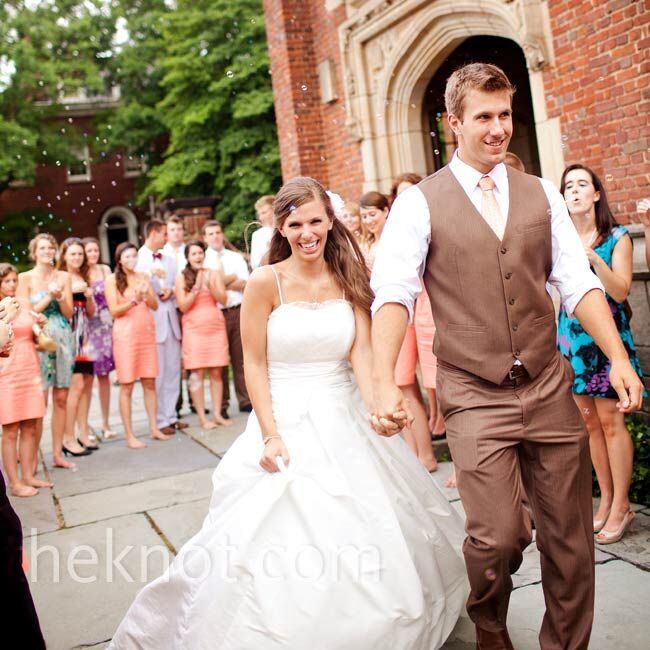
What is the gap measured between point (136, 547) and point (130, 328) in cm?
349

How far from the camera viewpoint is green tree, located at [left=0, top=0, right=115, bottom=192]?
2830cm

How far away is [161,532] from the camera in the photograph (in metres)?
5.33

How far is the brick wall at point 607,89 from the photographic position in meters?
6.23

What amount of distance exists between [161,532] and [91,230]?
3358 cm

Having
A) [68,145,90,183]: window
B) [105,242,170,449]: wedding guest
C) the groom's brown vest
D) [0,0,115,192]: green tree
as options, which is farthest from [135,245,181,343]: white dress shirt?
[68,145,90,183]: window

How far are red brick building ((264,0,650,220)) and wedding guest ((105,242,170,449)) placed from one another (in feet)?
11.8

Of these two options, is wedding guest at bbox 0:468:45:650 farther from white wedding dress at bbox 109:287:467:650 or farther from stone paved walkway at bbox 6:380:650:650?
stone paved walkway at bbox 6:380:650:650

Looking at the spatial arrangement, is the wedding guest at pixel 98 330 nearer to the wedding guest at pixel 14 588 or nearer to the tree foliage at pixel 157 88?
the wedding guest at pixel 14 588

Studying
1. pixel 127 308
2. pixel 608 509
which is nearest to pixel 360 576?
pixel 608 509

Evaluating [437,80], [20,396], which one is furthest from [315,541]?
[437,80]

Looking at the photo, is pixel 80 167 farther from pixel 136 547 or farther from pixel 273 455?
pixel 273 455

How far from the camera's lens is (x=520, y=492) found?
2912mm

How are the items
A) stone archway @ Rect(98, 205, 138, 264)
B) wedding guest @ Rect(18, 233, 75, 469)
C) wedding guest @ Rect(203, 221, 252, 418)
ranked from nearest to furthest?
1. wedding guest @ Rect(18, 233, 75, 469)
2. wedding guest @ Rect(203, 221, 252, 418)
3. stone archway @ Rect(98, 205, 138, 264)

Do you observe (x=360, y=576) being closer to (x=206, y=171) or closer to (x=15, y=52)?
(x=206, y=171)
